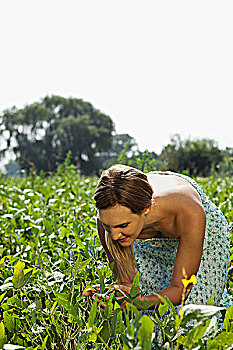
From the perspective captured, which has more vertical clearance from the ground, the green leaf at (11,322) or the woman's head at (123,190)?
the woman's head at (123,190)

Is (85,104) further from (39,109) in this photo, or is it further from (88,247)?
(88,247)

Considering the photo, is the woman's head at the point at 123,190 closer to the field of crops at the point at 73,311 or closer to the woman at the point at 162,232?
the woman at the point at 162,232

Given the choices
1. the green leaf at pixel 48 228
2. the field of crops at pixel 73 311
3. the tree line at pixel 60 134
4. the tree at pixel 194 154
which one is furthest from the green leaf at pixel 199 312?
the tree line at pixel 60 134

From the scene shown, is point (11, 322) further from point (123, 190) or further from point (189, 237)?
point (189, 237)

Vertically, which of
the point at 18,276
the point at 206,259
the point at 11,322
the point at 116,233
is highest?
the point at 116,233

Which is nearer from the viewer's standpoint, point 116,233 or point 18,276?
point 18,276

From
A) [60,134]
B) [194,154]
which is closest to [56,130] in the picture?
[60,134]

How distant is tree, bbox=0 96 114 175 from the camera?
2780 cm

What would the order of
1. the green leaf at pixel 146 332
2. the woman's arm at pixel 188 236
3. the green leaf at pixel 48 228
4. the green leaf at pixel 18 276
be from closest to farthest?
1. the green leaf at pixel 146 332
2. the green leaf at pixel 18 276
3. the woman's arm at pixel 188 236
4. the green leaf at pixel 48 228

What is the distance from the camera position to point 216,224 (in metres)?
1.85

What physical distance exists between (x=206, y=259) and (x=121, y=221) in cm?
64

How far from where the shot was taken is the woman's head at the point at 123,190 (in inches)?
53.9

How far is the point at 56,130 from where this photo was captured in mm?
29062

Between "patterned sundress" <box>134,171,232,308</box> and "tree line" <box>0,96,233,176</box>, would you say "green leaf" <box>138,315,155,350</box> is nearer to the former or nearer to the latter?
"patterned sundress" <box>134,171,232,308</box>
